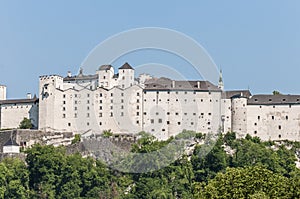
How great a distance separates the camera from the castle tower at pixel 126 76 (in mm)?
88500

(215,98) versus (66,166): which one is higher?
(215,98)

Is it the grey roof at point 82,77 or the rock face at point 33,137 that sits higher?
the grey roof at point 82,77

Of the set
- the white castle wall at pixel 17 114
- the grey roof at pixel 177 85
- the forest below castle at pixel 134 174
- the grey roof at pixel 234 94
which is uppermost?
the grey roof at pixel 177 85

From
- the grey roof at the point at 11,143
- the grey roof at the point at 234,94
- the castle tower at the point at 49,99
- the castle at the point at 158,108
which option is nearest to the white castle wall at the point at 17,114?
the castle at the point at 158,108

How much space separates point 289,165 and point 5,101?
1183 inches

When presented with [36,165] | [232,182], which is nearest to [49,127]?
[36,165]

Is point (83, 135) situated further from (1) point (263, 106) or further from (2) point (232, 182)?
(2) point (232, 182)

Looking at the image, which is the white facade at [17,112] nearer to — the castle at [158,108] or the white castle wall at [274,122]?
the castle at [158,108]

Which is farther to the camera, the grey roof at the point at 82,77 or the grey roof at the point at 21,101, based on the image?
the grey roof at the point at 21,101

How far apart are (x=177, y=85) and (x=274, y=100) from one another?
31.6 ft

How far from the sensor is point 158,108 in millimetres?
88062

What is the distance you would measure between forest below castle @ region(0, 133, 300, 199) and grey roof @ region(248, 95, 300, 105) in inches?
179

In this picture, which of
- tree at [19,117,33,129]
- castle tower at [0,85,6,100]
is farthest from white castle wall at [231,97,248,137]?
castle tower at [0,85,6,100]

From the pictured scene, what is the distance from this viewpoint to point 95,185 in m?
77.2
